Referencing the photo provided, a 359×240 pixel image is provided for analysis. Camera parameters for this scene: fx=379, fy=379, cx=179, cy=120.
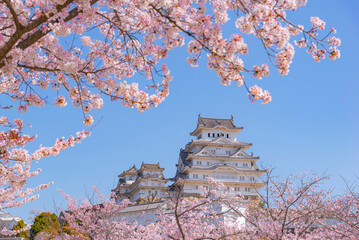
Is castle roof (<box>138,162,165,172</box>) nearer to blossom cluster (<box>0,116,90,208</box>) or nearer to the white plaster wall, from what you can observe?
the white plaster wall

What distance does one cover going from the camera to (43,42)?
515 cm

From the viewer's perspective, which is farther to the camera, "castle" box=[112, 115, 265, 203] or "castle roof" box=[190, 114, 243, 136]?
"castle roof" box=[190, 114, 243, 136]

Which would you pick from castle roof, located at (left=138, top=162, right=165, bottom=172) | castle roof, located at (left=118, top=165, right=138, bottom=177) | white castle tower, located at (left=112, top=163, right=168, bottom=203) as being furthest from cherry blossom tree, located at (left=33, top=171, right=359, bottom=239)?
castle roof, located at (left=118, top=165, right=138, bottom=177)

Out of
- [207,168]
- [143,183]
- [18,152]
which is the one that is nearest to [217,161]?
[207,168]

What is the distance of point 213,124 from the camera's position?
167 ft

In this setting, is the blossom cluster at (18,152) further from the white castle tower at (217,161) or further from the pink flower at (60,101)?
the white castle tower at (217,161)

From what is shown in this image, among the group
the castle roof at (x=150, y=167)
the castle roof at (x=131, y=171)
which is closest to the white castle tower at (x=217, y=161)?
the castle roof at (x=150, y=167)

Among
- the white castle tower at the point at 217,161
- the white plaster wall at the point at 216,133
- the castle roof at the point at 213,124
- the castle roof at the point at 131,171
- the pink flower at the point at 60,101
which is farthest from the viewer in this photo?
the castle roof at the point at 131,171

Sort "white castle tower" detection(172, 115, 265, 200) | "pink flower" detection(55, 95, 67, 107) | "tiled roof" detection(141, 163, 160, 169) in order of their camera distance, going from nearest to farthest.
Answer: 1. "pink flower" detection(55, 95, 67, 107)
2. "white castle tower" detection(172, 115, 265, 200)
3. "tiled roof" detection(141, 163, 160, 169)

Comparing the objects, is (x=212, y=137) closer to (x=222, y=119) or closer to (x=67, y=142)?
(x=222, y=119)

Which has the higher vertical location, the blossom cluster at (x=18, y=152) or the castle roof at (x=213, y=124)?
the castle roof at (x=213, y=124)

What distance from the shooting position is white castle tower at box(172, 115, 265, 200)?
45.6 m

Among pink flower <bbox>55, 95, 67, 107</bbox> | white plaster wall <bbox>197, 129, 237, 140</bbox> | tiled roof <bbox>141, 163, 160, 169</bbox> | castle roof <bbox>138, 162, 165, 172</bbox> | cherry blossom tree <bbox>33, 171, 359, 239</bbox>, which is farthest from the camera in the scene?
white plaster wall <bbox>197, 129, 237, 140</bbox>

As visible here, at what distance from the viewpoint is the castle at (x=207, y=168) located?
150 feet
